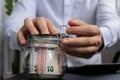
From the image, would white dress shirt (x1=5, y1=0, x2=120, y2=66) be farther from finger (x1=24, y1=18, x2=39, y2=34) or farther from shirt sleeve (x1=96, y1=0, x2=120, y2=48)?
finger (x1=24, y1=18, x2=39, y2=34)

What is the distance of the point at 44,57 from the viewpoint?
19.5 inches

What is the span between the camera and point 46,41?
1.61ft

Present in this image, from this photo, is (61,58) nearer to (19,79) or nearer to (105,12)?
(19,79)

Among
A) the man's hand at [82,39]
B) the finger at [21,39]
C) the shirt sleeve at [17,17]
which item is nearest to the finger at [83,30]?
the man's hand at [82,39]

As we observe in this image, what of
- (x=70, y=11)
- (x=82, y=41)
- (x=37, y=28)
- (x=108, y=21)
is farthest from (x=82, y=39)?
(x=70, y=11)

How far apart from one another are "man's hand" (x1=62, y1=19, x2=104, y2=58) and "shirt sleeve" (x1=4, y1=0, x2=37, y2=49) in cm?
29

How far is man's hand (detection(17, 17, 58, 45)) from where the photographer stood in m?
0.58

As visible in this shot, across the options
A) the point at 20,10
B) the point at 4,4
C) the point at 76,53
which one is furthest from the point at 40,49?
the point at 4,4

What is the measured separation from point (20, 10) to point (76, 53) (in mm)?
438

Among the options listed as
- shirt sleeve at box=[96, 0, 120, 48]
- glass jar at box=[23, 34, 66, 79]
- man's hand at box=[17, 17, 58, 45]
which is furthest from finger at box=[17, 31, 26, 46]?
shirt sleeve at box=[96, 0, 120, 48]

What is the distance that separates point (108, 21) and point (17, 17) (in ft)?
1.06

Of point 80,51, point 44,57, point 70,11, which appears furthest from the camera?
point 70,11

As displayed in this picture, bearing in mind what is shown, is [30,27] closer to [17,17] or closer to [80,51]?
[80,51]

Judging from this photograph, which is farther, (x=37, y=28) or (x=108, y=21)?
(x=108, y=21)
